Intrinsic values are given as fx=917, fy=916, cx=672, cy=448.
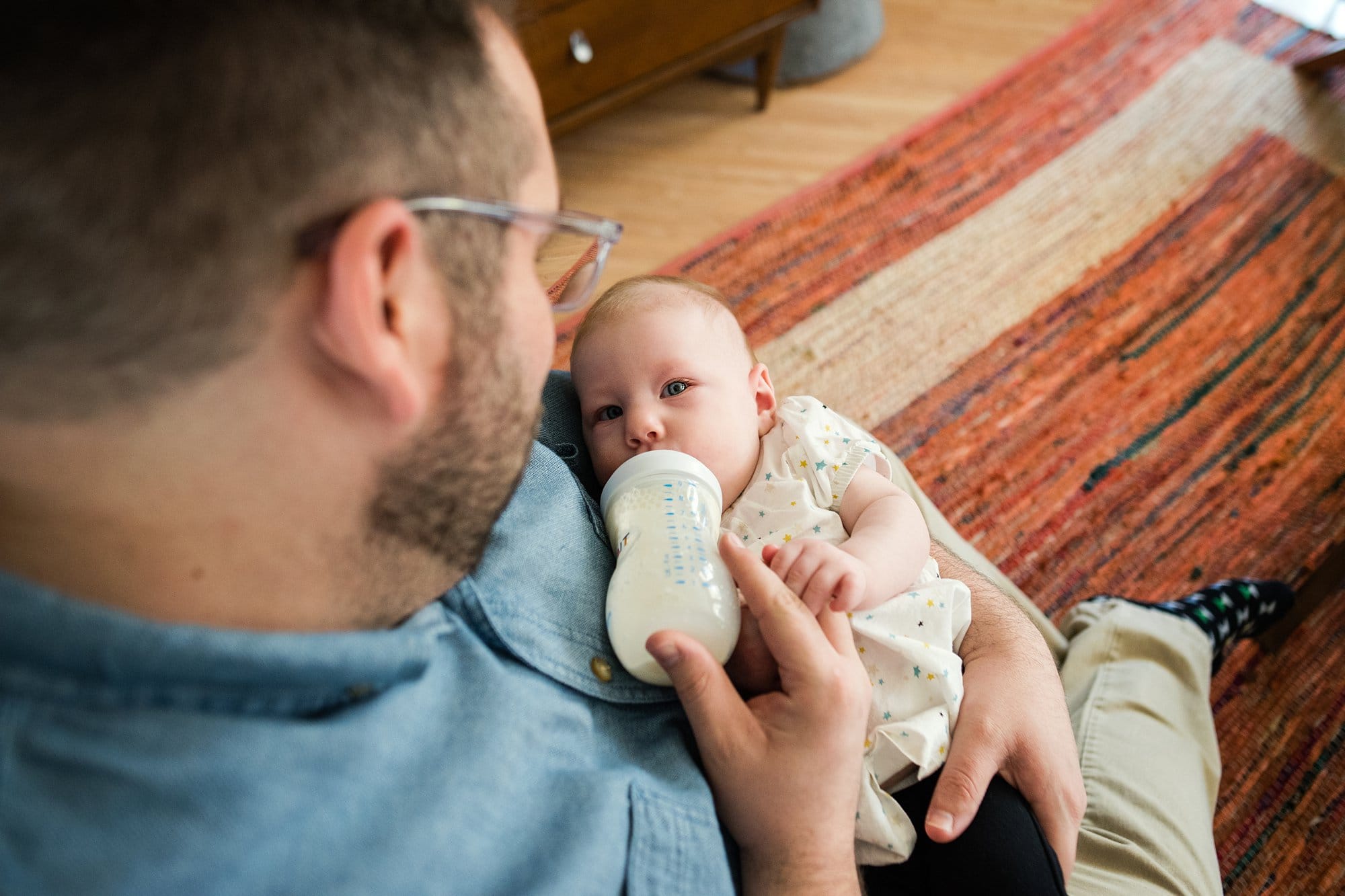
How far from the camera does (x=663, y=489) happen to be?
0.91 meters

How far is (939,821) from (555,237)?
Result: 622 millimetres

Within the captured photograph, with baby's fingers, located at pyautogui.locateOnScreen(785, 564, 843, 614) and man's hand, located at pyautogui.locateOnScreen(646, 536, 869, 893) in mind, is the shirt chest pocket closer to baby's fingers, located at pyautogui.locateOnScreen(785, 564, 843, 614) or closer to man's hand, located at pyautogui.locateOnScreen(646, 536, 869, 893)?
man's hand, located at pyautogui.locateOnScreen(646, 536, 869, 893)

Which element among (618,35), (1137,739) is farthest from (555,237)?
(618,35)

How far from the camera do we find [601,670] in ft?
2.60

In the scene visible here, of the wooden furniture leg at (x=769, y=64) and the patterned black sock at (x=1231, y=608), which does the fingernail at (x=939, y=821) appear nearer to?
the patterned black sock at (x=1231, y=608)

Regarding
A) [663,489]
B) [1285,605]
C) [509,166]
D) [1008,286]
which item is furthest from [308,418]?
[1008,286]

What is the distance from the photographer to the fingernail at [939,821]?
0.83 meters

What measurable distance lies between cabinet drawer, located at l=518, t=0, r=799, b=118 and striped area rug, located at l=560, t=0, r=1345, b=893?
46 centimetres

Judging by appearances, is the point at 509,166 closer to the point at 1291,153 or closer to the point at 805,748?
the point at 805,748

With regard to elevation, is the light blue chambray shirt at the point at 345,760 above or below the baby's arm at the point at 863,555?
above

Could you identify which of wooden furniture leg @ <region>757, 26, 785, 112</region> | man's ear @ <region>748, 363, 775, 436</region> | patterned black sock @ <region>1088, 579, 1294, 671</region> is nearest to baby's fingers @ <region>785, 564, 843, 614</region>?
man's ear @ <region>748, 363, 775, 436</region>

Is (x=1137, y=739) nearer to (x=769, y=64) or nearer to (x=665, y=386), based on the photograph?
(x=665, y=386)

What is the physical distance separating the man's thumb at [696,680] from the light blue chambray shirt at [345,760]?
4cm

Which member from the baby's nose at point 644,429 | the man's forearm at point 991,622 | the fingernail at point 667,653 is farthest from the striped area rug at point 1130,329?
the fingernail at point 667,653
